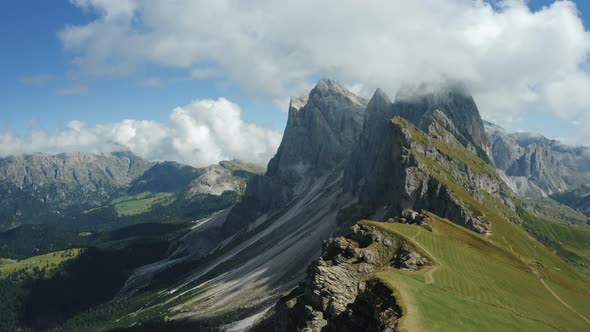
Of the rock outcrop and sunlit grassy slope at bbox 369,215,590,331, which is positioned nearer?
sunlit grassy slope at bbox 369,215,590,331

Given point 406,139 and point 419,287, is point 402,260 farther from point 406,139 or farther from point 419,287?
point 406,139

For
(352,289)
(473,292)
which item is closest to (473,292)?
(473,292)

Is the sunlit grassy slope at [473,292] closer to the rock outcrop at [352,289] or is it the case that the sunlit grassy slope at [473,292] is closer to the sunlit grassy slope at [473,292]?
the sunlit grassy slope at [473,292]

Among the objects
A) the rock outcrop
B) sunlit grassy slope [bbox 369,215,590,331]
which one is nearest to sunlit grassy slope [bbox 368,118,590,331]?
sunlit grassy slope [bbox 369,215,590,331]

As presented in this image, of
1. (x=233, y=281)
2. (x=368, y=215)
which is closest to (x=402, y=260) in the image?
(x=368, y=215)

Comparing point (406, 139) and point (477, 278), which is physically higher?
point (406, 139)

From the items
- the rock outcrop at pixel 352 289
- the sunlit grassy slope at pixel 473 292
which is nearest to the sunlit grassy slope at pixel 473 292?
the sunlit grassy slope at pixel 473 292

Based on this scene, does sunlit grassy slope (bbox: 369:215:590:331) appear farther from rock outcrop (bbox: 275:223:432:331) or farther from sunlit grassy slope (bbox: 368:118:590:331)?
rock outcrop (bbox: 275:223:432:331)

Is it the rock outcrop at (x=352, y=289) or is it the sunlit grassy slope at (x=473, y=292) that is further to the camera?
the rock outcrop at (x=352, y=289)
